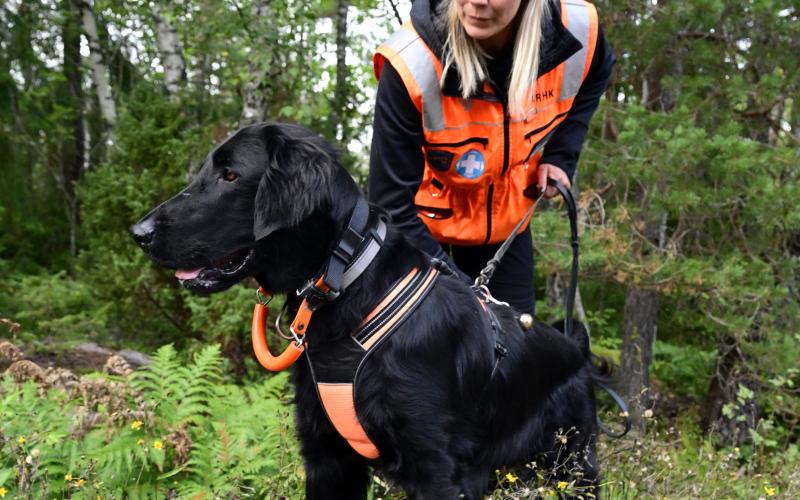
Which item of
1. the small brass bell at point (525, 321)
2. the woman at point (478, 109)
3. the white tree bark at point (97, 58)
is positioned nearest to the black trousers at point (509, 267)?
the woman at point (478, 109)

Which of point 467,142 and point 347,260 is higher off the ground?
point 467,142

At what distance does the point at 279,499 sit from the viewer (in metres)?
3.13

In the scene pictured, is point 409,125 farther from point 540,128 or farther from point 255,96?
point 255,96

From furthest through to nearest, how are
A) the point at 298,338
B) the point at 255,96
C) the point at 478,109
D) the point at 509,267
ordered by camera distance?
the point at 255,96 → the point at 509,267 → the point at 478,109 → the point at 298,338

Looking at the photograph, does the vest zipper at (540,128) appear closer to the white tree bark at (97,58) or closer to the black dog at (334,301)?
the black dog at (334,301)

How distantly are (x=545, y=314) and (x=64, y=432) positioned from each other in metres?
Answer: 4.80

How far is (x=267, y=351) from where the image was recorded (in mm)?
2510

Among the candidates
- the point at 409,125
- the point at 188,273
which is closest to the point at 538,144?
the point at 409,125

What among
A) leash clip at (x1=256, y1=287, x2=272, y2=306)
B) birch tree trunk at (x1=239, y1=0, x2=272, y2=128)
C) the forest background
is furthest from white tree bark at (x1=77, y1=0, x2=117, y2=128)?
leash clip at (x1=256, y1=287, x2=272, y2=306)

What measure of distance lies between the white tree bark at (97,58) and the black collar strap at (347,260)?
10.1m

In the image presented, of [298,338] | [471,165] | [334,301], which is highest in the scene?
[471,165]

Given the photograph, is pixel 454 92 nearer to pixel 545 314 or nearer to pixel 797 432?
pixel 545 314

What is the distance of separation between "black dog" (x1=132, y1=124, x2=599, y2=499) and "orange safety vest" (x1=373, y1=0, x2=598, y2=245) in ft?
2.22

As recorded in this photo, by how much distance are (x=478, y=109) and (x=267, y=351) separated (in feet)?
4.39
